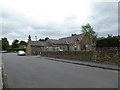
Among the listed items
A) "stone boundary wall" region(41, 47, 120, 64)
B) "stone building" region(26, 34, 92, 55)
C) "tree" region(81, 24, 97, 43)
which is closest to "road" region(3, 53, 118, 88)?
"stone boundary wall" region(41, 47, 120, 64)

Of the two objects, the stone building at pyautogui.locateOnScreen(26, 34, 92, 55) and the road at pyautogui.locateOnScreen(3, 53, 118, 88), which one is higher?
the stone building at pyautogui.locateOnScreen(26, 34, 92, 55)

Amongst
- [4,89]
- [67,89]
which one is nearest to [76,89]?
[67,89]

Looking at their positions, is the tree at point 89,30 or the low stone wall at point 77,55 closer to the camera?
the low stone wall at point 77,55

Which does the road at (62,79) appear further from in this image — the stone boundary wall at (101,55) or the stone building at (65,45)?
the stone building at (65,45)

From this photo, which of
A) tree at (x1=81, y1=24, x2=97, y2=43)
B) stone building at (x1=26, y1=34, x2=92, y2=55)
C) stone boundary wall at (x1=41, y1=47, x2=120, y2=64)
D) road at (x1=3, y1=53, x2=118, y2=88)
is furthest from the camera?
tree at (x1=81, y1=24, x2=97, y2=43)

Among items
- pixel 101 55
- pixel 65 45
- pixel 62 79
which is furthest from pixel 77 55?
pixel 65 45

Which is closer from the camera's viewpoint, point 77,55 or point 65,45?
point 77,55

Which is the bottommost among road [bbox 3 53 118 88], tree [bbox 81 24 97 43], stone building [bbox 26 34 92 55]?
road [bbox 3 53 118 88]

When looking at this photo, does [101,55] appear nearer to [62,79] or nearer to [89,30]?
→ [62,79]

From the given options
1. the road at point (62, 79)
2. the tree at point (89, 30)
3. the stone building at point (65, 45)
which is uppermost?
the tree at point (89, 30)

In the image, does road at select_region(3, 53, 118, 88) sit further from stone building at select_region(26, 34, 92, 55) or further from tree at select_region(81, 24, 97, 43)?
tree at select_region(81, 24, 97, 43)

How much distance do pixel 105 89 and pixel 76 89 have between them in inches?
49.4

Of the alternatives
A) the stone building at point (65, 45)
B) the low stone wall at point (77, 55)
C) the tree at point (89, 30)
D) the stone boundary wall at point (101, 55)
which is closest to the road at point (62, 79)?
the stone boundary wall at point (101, 55)

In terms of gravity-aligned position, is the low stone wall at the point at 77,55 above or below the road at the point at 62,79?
above
